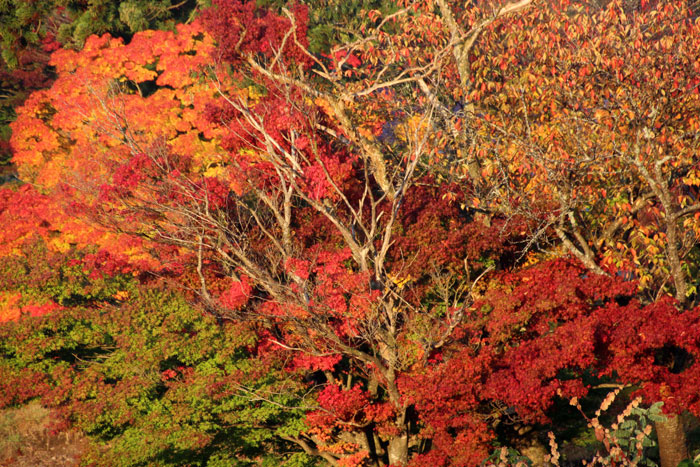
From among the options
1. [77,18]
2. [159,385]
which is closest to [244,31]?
[159,385]

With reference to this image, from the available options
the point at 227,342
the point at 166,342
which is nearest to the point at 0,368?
the point at 166,342

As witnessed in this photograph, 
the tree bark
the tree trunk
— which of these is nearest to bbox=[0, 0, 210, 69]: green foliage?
the tree bark

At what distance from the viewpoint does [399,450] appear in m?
13.9

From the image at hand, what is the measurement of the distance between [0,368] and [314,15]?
16619 millimetres

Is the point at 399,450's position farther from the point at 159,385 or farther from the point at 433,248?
the point at 159,385

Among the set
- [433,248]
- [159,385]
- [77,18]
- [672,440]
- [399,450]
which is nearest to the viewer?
[672,440]

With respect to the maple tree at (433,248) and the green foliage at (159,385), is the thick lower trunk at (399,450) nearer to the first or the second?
the maple tree at (433,248)

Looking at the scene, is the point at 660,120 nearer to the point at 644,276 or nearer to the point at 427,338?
the point at 644,276

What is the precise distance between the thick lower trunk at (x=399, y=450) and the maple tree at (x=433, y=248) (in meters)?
0.03

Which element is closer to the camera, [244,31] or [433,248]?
[433,248]

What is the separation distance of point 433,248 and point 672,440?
5929mm

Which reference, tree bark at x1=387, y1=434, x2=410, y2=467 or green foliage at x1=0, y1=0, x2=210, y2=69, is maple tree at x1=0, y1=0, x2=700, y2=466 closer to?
tree bark at x1=387, y1=434, x2=410, y2=467

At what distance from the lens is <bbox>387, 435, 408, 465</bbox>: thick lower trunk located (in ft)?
45.0

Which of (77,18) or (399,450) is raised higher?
(77,18)
